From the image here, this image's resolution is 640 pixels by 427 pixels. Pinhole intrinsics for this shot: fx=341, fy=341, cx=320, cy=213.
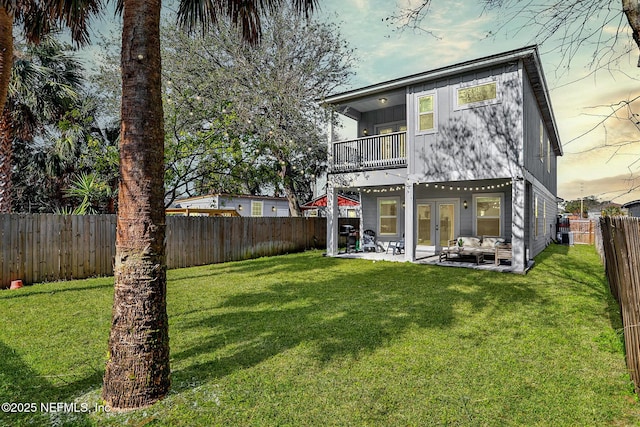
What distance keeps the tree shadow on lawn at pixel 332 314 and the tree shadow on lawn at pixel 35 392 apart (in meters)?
0.79

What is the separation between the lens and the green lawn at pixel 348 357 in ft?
8.96

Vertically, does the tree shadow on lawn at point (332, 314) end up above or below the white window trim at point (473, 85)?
below

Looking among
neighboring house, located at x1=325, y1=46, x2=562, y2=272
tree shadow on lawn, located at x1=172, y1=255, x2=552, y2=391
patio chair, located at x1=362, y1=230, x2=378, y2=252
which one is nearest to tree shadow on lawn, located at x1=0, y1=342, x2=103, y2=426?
tree shadow on lawn, located at x1=172, y1=255, x2=552, y2=391

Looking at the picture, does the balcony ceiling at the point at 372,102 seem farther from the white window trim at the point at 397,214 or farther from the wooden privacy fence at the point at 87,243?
the wooden privacy fence at the point at 87,243

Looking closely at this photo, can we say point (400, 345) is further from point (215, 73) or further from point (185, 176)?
point (215, 73)

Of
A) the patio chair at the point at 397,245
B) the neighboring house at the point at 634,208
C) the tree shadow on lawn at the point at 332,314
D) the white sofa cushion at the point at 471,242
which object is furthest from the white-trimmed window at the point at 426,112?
the neighboring house at the point at 634,208

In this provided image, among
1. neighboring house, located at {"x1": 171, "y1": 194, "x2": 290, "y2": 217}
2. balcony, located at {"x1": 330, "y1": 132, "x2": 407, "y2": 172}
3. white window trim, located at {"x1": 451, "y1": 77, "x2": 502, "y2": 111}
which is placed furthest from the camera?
neighboring house, located at {"x1": 171, "y1": 194, "x2": 290, "y2": 217}

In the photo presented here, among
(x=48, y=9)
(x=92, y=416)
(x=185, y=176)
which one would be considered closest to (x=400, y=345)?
(x=92, y=416)

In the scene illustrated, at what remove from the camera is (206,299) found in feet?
21.2

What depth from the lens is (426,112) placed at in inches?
426

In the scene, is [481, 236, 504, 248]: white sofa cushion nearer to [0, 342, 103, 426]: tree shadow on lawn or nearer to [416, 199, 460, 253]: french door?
[416, 199, 460, 253]: french door

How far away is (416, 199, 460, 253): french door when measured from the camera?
1269 cm

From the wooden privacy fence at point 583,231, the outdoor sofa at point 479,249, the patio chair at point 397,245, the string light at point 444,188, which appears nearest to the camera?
the outdoor sofa at point 479,249

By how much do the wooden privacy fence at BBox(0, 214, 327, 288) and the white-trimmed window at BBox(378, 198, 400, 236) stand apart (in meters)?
4.99
